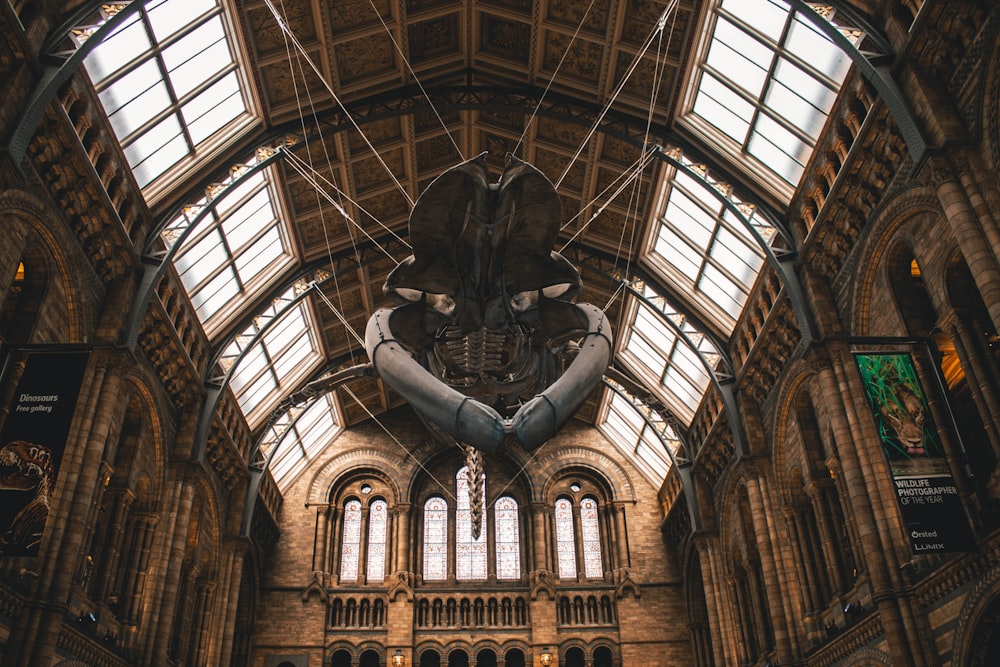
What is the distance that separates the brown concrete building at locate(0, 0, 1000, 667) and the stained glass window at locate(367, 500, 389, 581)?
0.12 meters

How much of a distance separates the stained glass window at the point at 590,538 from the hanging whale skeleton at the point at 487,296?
20.7 meters

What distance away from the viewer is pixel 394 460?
2850cm

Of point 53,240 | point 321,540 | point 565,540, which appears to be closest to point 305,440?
point 321,540

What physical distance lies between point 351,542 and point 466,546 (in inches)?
152

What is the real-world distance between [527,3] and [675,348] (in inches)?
414

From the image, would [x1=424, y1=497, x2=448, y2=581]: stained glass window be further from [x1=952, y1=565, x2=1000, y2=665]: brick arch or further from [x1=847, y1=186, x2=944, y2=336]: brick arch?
[x1=952, y1=565, x2=1000, y2=665]: brick arch

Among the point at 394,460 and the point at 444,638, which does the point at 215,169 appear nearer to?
the point at 394,460

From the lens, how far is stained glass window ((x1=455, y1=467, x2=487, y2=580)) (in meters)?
26.8

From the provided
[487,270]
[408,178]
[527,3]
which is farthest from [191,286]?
[487,270]

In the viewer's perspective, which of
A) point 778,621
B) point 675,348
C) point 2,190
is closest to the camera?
point 2,190

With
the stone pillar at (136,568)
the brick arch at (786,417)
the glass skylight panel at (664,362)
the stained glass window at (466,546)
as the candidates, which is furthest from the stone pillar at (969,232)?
the stained glass window at (466,546)

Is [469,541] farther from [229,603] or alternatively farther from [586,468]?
[229,603]

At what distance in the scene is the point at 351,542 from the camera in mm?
27312

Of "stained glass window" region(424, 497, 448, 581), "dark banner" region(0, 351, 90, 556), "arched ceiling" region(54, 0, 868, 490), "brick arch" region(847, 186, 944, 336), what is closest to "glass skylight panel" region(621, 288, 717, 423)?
"arched ceiling" region(54, 0, 868, 490)
